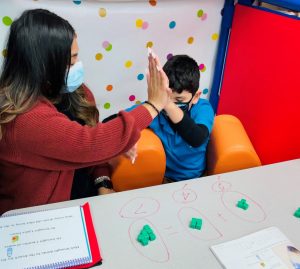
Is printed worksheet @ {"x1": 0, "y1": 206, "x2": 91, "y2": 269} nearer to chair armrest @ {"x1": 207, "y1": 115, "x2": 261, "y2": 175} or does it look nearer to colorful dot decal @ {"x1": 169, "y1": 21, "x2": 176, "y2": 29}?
chair armrest @ {"x1": 207, "y1": 115, "x2": 261, "y2": 175}

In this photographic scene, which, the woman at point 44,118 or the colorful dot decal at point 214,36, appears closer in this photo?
the woman at point 44,118

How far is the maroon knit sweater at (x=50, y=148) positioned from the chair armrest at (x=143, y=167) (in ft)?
0.75

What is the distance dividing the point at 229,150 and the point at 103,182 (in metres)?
0.46

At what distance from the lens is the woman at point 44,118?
82 centimetres

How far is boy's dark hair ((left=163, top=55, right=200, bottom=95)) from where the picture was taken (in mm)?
1169

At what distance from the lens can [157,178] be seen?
→ 121 cm

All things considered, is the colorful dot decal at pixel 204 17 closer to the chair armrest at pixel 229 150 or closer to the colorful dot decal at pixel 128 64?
the colorful dot decal at pixel 128 64

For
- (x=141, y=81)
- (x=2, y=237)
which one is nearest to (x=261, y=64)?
(x=141, y=81)

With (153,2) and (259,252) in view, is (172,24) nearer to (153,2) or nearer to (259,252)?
(153,2)

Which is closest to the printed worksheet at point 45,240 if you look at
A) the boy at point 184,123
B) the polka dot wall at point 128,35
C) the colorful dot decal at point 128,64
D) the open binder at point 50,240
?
the open binder at point 50,240

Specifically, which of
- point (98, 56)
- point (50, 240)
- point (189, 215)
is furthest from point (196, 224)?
point (98, 56)

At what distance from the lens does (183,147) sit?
1.27 m

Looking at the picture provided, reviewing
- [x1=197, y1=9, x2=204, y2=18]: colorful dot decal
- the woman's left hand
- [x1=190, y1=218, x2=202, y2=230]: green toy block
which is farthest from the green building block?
[x1=197, y1=9, x2=204, y2=18]: colorful dot decal

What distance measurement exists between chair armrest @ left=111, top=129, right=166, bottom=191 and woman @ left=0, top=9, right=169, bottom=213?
0.24m
